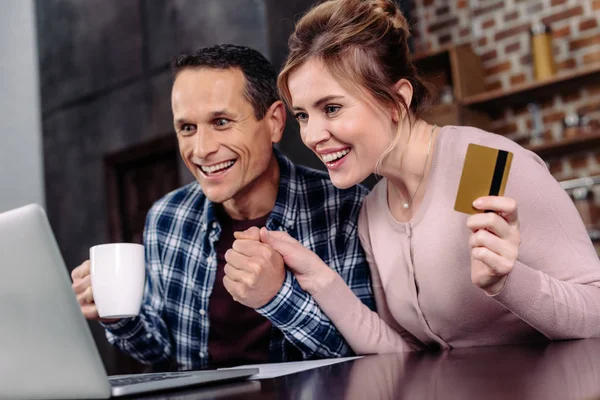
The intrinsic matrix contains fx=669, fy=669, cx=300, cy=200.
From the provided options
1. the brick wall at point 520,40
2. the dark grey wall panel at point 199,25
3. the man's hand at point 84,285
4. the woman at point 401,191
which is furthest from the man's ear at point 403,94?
the brick wall at point 520,40

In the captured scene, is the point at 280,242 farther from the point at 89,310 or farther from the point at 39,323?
→ the point at 39,323

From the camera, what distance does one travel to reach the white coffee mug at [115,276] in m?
1.25

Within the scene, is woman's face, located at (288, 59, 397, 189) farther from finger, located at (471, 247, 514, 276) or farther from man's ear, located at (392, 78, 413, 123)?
finger, located at (471, 247, 514, 276)

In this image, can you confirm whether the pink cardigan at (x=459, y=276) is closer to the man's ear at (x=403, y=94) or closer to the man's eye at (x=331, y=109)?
the man's ear at (x=403, y=94)

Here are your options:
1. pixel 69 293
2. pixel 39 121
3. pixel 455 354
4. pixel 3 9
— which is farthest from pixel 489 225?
pixel 3 9

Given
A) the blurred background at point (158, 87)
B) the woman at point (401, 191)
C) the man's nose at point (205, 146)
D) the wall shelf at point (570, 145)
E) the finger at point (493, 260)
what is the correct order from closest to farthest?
the finger at point (493, 260), the woman at point (401, 191), the man's nose at point (205, 146), the wall shelf at point (570, 145), the blurred background at point (158, 87)

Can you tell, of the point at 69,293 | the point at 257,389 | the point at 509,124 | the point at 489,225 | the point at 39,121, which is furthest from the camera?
the point at 39,121

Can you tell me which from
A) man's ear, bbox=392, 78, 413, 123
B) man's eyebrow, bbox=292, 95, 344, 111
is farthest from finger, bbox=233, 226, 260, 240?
man's ear, bbox=392, 78, 413, 123

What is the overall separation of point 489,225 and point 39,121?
5.03 metres

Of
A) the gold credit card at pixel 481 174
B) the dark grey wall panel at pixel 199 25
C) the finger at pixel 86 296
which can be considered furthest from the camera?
the dark grey wall panel at pixel 199 25

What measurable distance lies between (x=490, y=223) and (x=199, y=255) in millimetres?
1030

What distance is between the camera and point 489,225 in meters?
1.06

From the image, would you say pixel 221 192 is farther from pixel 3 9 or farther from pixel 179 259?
pixel 3 9

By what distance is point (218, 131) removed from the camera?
→ 5.79 feet
